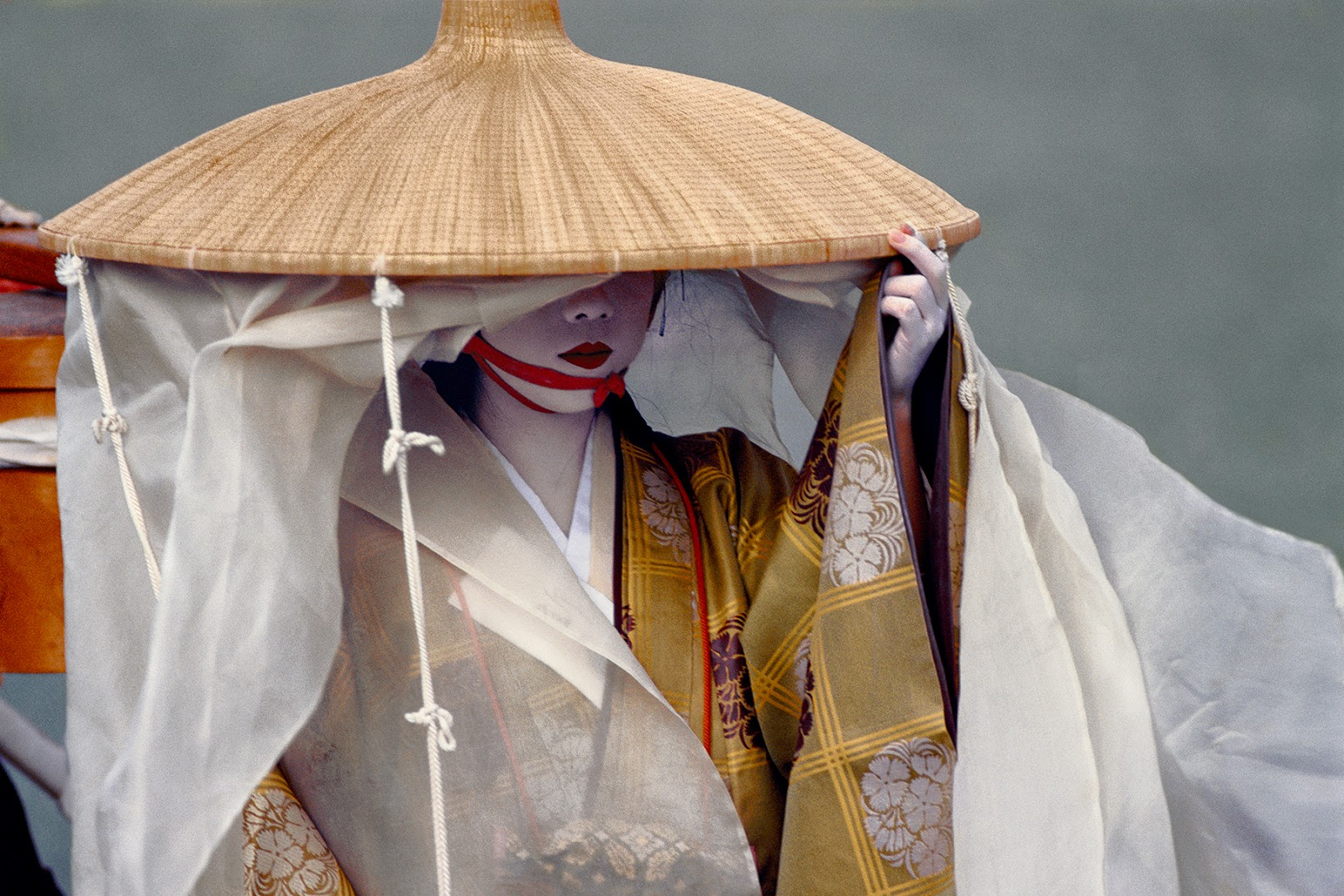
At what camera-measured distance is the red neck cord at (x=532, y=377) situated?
2.91ft

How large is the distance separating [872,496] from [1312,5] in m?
1.37

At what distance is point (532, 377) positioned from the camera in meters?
0.89

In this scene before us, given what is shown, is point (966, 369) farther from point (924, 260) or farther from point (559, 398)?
point (559, 398)

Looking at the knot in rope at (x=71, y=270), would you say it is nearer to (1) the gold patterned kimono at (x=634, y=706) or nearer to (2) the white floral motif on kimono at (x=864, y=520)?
(1) the gold patterned kimono at (x=634, y=706)

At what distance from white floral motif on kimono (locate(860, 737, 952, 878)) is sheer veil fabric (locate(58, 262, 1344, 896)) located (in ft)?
0.18

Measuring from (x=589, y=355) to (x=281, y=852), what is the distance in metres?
0.38

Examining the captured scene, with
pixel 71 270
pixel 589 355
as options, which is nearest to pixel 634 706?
pixel 589 355

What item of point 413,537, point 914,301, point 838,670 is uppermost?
point 914,301

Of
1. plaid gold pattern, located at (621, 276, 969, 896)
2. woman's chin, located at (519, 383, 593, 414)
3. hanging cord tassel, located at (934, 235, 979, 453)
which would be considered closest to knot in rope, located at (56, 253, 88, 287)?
woman's chin, located at (519, 383, 593, 414)

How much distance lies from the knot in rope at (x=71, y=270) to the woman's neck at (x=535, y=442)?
276mm

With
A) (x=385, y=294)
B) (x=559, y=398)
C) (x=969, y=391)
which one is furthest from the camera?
(x=559, y=398)

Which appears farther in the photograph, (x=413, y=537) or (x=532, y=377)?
(x=532, y=377)

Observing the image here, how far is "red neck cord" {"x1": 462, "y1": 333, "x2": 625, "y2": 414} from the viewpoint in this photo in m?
0.89

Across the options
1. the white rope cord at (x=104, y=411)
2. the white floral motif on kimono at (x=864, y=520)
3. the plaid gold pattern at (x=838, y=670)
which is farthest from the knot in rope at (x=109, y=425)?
the white floral motif on kimono at (x=864, y=520)
